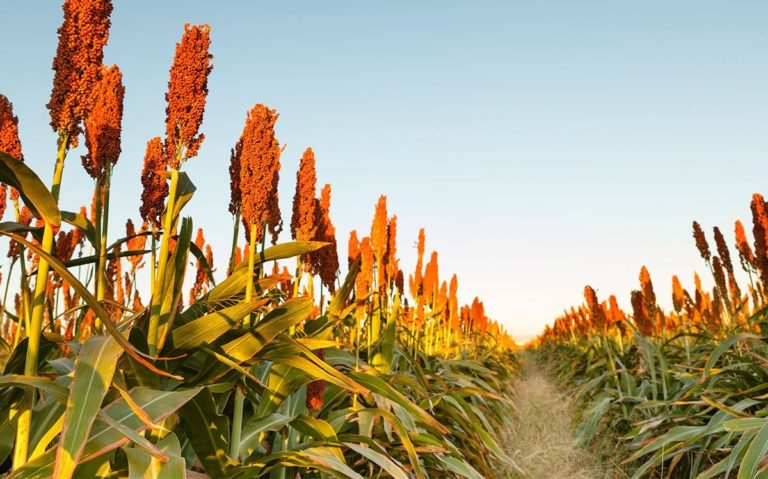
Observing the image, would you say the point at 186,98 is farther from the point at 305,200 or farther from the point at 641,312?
the point at 641,312

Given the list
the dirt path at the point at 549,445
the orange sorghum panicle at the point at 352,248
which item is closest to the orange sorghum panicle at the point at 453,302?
the dirt path at the point at 549,445

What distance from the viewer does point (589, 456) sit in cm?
462

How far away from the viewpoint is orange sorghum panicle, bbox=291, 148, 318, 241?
2549 millimetres

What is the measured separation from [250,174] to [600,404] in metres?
4.31

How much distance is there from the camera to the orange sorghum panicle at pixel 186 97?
6.12 ft

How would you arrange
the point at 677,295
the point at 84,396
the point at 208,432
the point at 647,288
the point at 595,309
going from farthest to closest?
the point at 677,295 < the point at 595,309 < the point at 647,288 < the point at 208,432 < the point at 84,396

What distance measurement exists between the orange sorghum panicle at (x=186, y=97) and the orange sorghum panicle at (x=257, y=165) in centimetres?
23

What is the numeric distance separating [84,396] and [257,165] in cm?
102

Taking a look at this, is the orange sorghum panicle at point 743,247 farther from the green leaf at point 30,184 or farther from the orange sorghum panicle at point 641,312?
the green leaf at point 30,184

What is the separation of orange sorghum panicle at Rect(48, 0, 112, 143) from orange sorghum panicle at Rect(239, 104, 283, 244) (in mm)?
587

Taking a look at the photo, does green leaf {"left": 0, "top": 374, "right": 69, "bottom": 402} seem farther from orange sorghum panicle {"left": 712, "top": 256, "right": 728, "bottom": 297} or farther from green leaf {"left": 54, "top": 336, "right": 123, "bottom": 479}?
orange sorghum panicle {"left": 712, "top": 256, "right": 728, "bottom": 297}

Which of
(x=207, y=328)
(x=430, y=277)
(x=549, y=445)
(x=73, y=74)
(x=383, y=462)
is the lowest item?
(x=549, y=445)

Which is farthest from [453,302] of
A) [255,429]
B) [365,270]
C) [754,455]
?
[255,429]

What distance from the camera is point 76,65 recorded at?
1.61 metres
